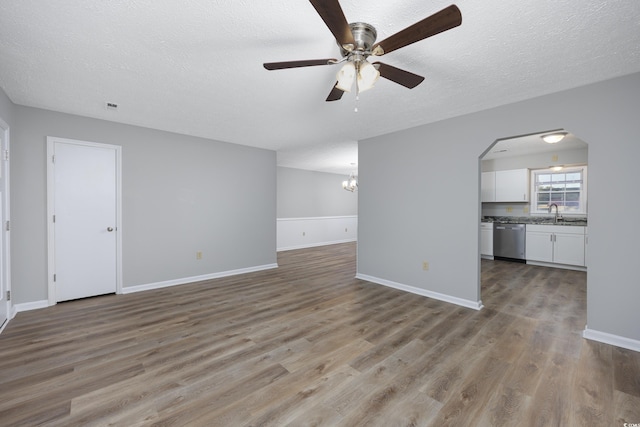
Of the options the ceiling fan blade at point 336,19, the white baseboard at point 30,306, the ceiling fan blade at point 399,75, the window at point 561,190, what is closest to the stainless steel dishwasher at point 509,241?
the window at point 561,190

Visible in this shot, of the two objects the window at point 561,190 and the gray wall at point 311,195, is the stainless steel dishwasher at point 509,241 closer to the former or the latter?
the window at point 561,190

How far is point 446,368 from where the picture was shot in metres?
2.05

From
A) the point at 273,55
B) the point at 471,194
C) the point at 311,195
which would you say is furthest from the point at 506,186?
the point at 273,55

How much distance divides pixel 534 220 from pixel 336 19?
20.4 feet

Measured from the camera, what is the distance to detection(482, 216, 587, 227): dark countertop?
16.6 feet

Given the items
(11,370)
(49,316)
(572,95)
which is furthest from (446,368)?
(49,316)

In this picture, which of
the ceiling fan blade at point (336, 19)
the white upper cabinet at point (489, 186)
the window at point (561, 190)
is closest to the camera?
the ceiling fan blade at point (336, 19)

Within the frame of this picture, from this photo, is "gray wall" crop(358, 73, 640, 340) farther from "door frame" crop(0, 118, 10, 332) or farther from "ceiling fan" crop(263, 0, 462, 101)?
"door frame" crop(0, 118, 10, 332)

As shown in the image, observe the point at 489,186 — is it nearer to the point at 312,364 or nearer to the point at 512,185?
Answer: the point at 512,185

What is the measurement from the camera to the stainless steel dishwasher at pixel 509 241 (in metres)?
5.53

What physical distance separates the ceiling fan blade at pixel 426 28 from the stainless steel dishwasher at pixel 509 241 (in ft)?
18.3

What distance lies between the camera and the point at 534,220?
221 inches

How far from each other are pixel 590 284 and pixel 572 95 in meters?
1.81

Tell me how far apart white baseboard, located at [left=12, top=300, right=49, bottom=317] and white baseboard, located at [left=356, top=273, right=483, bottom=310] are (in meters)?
4.23
